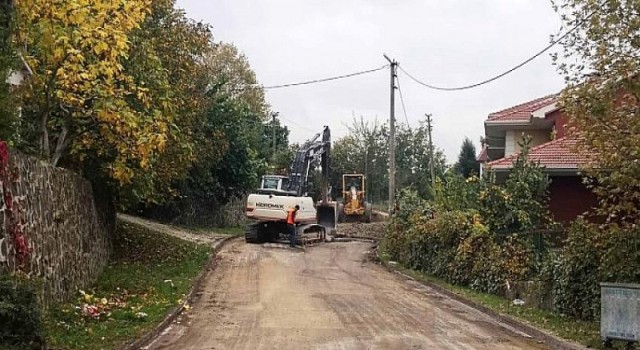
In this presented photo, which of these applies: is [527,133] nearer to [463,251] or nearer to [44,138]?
[463,251]

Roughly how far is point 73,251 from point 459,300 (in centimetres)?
893

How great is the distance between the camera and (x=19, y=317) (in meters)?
9.35

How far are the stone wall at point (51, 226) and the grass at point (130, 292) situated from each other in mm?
443

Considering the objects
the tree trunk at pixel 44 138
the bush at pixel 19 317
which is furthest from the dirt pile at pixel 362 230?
the bush at pixel 19 317

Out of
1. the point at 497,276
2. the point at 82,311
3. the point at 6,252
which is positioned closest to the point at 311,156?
the point at 497,276

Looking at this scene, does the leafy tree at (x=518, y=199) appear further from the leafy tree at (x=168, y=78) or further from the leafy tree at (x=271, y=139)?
the leafy tree at (x=271, y=139)

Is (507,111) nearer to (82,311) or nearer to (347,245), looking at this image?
(347,245)

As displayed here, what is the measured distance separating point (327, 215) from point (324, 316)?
83.1 feet

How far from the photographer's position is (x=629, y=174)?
11680 mm

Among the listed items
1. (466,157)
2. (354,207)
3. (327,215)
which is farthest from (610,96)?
(466,157)

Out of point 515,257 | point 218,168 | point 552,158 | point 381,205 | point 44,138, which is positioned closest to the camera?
point 44,138

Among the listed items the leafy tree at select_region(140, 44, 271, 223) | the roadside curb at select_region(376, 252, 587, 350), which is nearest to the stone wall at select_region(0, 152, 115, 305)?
the roadside curb at select_region(376, 252, 587, 350)

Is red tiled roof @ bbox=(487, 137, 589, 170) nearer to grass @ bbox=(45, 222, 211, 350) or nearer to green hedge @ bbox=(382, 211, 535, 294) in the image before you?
green hedge @ bbox=(382, 211, 535, 294)

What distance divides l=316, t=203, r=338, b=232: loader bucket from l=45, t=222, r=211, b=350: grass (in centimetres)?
1176
